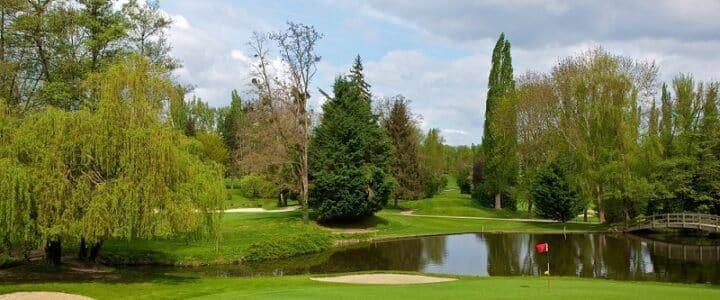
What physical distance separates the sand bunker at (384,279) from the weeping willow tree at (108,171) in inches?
257

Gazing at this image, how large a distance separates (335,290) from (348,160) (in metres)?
29.6

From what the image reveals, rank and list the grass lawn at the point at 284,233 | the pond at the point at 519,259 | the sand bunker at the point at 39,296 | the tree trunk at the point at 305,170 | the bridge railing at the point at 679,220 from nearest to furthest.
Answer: the sand bunker at the point at 39,296
the pond at the point at 519,259
the grass lawn at the point at 284,233
the bridge railing at the point at 679,220
the tree trunk at the point at 305,170

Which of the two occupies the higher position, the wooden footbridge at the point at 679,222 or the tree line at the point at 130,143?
the tree line at the point at 130,143

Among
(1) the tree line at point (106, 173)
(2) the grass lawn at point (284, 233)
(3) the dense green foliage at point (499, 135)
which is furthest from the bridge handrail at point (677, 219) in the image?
(1) the tree line at point (106, 173)

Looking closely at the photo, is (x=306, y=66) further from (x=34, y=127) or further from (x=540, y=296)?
(x=540, y=296)

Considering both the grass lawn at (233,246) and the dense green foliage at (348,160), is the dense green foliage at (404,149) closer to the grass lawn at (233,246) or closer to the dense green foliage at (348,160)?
the dense green foliage at (348,160)

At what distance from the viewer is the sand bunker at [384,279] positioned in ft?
82.1

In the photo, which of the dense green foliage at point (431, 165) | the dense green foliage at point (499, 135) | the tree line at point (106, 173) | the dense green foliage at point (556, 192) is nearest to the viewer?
the tree line at point (106, 173)

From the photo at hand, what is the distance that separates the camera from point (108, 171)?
74.7ft

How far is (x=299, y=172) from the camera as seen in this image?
5181cm

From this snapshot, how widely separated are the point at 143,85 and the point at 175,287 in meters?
8.06

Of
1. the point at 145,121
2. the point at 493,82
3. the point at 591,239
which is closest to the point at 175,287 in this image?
the point at 145,121

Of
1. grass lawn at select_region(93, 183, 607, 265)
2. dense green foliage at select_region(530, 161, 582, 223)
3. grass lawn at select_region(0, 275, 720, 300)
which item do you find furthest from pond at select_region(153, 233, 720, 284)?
Result: dense green foliage at select_region(530, 161, 582, 223)

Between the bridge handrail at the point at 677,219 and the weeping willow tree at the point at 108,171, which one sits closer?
the weeping willow tree at the point at 108,171
